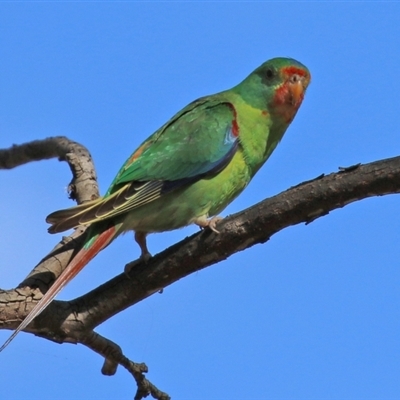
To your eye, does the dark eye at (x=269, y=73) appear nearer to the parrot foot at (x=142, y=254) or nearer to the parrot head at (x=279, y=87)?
the parrot head at (x=279, y=87)

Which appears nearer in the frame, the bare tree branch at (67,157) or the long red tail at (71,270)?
the long red tail at (71,270)

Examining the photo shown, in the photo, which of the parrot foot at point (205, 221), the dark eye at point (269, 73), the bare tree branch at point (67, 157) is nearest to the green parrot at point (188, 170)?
the parrot foot at point (205, 221)

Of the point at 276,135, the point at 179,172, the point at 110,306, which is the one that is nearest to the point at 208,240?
the point at 110,306

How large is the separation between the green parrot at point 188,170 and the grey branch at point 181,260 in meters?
0.21

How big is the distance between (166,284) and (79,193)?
169 centimetres

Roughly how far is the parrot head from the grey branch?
6.00 feet

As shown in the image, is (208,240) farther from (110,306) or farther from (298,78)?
(298,78)

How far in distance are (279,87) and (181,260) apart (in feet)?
6.88

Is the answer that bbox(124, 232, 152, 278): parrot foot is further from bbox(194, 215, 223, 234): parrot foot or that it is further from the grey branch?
bbox(194, 215, 223, 234): parrot foot

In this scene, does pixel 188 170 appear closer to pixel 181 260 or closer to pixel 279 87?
pixel 181 260

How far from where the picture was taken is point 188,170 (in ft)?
Result: 16.0

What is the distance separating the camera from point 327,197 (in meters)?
3.55

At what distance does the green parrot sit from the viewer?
4.51 m

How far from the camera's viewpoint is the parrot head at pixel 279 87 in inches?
216
